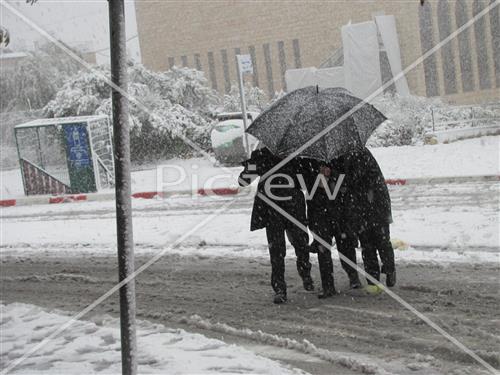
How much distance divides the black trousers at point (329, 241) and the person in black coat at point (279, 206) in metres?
0.14

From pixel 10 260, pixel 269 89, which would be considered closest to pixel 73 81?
pixel 269 89

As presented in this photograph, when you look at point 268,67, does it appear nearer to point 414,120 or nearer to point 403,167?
point 414,120

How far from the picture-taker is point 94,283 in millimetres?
8578

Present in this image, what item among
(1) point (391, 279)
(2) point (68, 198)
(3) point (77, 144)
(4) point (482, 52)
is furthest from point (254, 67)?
(1) point (391, 279)

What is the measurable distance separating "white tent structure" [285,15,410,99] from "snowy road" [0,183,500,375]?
1217cm

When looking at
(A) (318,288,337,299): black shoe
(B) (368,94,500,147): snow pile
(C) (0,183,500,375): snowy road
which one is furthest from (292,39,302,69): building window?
(A) (318,288,337,299): black shoe

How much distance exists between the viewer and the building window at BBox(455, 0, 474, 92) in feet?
81.6

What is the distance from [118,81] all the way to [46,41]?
28374 mm

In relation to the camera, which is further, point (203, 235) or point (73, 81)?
point (73, 81)

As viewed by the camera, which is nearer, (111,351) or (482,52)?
(111,351)

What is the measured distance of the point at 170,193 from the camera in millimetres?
15469

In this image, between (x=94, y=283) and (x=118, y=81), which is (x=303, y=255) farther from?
(x=118, y=81)

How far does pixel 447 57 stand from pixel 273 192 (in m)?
21.0

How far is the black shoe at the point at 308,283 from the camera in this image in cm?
715
